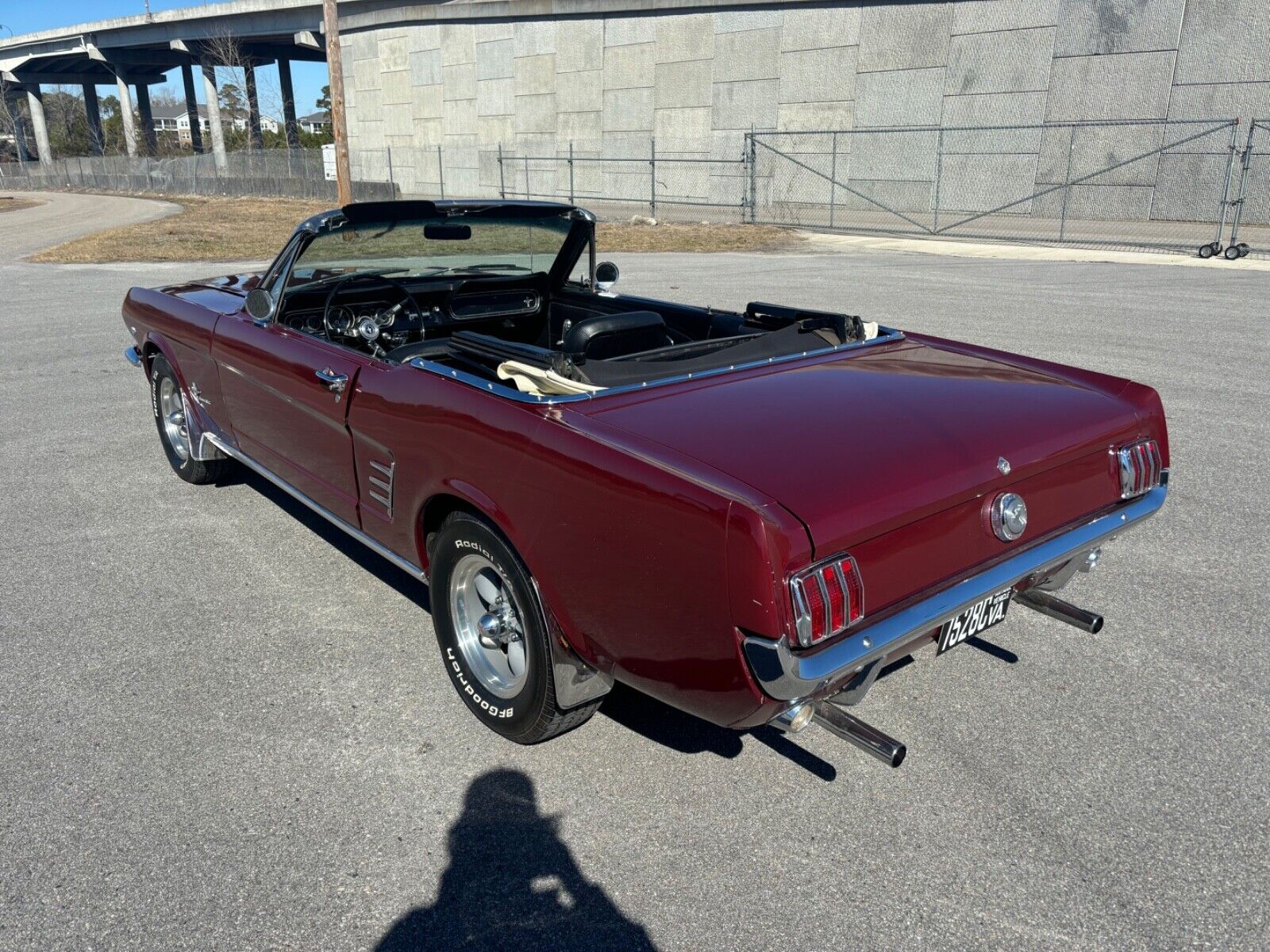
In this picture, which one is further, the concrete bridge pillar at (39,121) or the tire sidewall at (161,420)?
the concrete bridge pillar at (39,121)

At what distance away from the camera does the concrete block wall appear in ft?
67.5

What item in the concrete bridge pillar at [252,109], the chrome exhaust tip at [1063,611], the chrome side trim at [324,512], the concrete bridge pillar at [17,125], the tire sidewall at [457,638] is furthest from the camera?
the concrete bridge pillar at [17,125]

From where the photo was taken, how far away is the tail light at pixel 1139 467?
124 inches

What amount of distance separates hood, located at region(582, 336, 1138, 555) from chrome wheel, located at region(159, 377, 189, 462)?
3.60 meters

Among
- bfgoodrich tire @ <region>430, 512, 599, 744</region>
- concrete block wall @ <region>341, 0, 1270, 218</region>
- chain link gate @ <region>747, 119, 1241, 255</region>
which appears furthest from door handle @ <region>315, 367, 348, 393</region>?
concrete block wall @ <region>341, 0, 1270, 218</region>

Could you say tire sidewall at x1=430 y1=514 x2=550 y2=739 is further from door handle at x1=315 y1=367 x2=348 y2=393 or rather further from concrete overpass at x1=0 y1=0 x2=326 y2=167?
concrete overpass at x1=0 y1=0 x2=326 y2=167

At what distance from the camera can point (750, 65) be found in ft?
89.9

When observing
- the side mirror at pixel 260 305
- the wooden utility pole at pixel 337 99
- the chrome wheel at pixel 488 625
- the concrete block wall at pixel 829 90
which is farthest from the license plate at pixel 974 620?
the wooden utility pole at pixel 337 99

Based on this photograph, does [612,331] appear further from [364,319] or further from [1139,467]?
[1139,467]

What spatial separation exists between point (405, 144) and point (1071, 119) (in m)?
25.4

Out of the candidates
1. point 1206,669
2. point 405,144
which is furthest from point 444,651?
point 405,144

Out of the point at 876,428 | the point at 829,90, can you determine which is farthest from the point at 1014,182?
the point at 876,428

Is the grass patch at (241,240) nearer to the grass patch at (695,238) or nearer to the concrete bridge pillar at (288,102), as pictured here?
the grass patch at (695,238)

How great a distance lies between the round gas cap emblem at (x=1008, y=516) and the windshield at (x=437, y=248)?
2.62 meters
